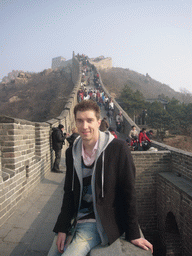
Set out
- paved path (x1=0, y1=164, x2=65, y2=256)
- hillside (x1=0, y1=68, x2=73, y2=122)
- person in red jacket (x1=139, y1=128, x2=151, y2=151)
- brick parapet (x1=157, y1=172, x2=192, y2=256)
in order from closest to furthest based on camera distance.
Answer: paved path (x1=0, y1=164, x2=65, y2=256) → brick parapet (x1=157, y1=172, x2=192, y2=256) → person in red jacket (x1=139, y1=128, x2=151, y2=151) → hillside (x1=0, y1=68, x2=73, y2=122)

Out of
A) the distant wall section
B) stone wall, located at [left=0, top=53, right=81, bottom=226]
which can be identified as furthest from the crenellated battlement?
the distant wall section

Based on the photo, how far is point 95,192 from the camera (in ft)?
5.57

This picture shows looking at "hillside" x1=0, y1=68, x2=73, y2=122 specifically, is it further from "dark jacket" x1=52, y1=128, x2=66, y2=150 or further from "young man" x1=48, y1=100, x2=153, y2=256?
"young man" x1=48, y1=100, x2=153, y2=256

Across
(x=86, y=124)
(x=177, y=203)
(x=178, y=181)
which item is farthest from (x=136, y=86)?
(x=86, y=124)

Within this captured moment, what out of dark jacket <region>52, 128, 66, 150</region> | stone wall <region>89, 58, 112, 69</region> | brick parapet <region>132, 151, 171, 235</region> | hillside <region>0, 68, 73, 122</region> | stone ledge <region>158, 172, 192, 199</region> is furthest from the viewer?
stone wall <region>89, 58, 112, 69</region>

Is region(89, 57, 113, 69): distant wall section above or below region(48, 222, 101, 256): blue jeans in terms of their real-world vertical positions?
above

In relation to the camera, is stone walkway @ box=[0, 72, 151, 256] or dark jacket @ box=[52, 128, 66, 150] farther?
dark jacket @ box=[52, 128, 66, 150]

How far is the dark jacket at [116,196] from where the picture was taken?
5.38ft

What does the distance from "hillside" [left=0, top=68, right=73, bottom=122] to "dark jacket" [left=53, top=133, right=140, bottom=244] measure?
63.6 ft

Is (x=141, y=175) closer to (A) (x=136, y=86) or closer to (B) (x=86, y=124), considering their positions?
(B) (x=86, y=124)

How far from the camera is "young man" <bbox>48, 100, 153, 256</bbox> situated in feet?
5.37

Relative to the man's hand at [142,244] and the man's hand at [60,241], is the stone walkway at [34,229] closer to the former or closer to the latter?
the man's hand at [142,244]

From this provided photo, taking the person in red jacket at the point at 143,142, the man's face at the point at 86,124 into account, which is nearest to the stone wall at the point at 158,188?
the person in red jacket at the point at 143,142

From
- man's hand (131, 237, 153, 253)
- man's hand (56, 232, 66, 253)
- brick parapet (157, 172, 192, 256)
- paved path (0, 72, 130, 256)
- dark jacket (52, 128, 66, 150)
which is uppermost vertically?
dark jacket (52, 128, 66, 150)
